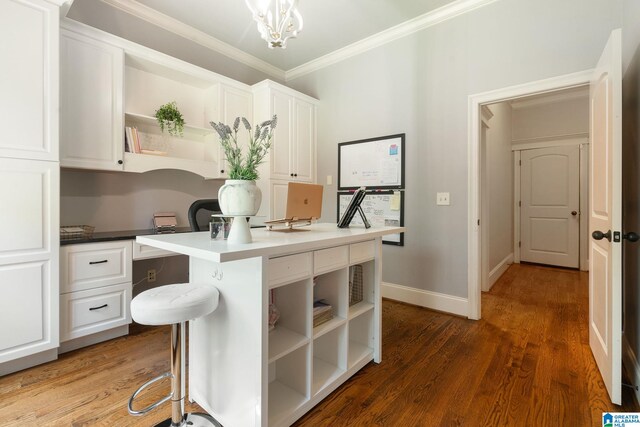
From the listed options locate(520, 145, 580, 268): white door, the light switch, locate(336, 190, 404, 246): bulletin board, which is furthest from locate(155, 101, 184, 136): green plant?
locate(520, 145, 580, 268): white door

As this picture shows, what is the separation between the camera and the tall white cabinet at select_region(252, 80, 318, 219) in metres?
3.39

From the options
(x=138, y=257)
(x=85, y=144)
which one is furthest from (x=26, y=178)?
(x=138, y=257)

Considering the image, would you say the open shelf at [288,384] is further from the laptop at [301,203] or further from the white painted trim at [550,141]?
the white painted trim at [550,141]

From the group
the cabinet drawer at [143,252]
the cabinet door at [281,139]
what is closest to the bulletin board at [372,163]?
the cabinet door at [281,139]

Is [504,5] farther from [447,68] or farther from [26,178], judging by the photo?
[26,178]

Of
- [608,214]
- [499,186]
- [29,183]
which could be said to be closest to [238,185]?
[29,183]

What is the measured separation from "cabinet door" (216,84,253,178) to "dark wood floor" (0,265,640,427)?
175 cm

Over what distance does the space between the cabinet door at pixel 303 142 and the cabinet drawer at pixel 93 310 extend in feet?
7.00

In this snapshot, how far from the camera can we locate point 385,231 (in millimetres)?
1947

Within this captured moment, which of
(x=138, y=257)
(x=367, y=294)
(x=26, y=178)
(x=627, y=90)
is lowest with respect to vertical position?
(x=367, y=294)

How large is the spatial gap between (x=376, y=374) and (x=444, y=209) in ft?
5.55

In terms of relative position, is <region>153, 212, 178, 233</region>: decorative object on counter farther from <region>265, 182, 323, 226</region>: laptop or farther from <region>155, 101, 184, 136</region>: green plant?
<region>265, 182, 323, 226</region>: laptop

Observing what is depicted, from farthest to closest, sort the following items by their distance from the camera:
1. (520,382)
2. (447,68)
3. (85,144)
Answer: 1. (447,68)
2. (85,144)
3. (520,382)

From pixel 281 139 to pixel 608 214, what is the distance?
2.90 metres
